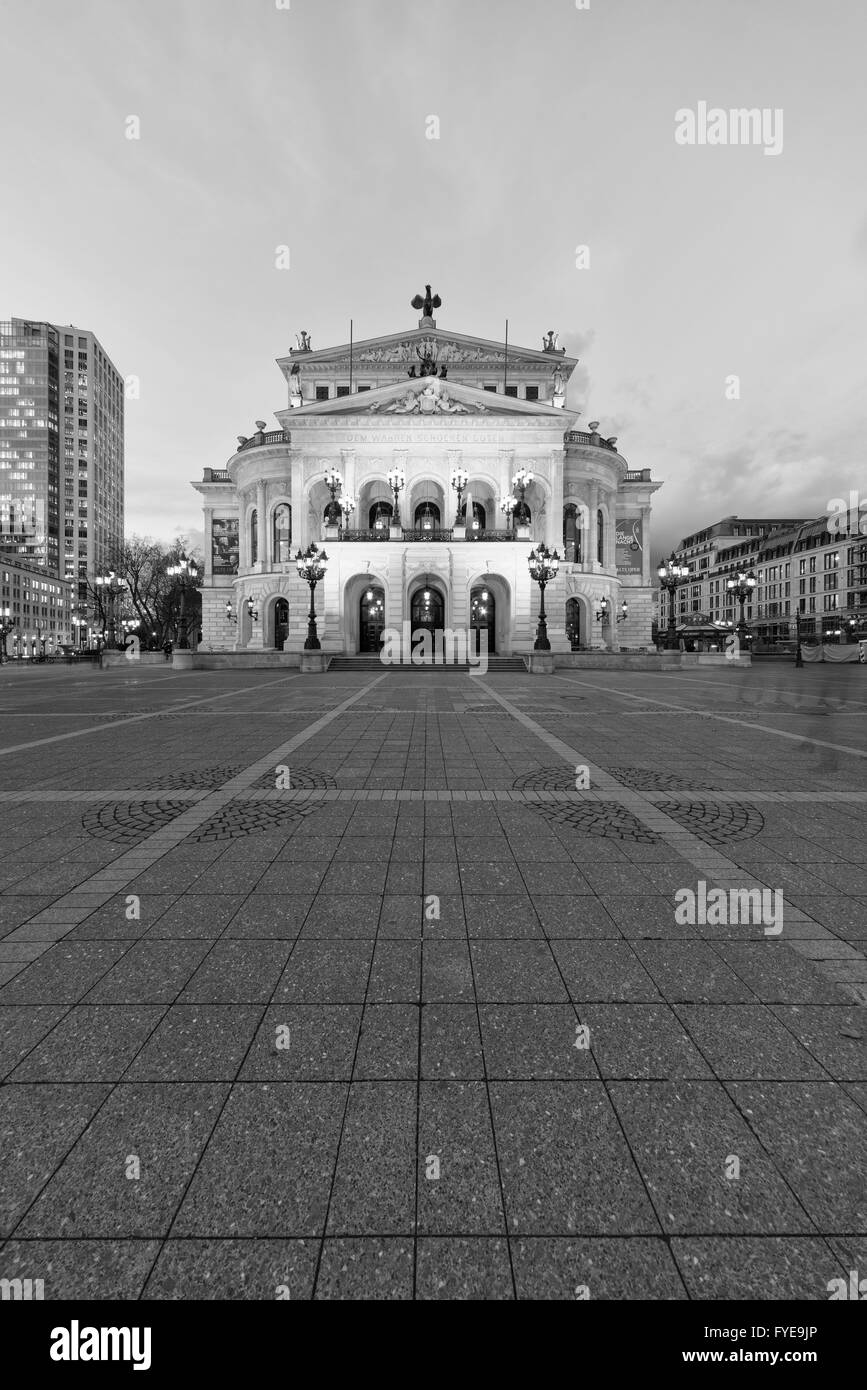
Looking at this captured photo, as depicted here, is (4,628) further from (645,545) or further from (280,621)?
(645,545)

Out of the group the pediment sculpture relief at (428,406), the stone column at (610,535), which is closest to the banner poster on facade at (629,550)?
the stone column at (610,535)

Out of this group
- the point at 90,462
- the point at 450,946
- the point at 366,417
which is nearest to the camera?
the point at 450,946

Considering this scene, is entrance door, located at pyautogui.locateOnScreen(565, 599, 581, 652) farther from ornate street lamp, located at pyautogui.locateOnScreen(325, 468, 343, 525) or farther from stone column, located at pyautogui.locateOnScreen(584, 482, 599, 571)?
ornate street lamp, located at pyautogui.locateOnScreen(325, 468, 343, 525)

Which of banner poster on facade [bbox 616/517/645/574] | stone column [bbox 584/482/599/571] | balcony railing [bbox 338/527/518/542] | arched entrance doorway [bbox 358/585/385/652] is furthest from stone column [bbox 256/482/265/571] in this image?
banner poster on facade [bbox 616/517/645/574]

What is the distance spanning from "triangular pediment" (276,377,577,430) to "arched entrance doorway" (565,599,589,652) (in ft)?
44.0

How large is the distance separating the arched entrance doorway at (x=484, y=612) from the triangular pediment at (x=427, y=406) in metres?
12.8

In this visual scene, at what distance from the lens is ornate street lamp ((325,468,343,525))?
4409 centimetres

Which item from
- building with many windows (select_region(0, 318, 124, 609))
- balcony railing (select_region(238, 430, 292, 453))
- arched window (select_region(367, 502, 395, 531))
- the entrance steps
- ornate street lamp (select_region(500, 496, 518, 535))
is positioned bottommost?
the entrance steps

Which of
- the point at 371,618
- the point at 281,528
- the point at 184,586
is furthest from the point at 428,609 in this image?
the point at 184,586

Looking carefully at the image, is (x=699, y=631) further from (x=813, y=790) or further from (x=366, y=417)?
(x=813, y=790)

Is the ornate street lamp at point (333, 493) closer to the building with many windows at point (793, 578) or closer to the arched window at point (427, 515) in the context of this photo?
the arched window at point (427, 515)

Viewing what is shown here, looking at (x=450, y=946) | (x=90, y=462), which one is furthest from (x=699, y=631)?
(x=90, y=462)
